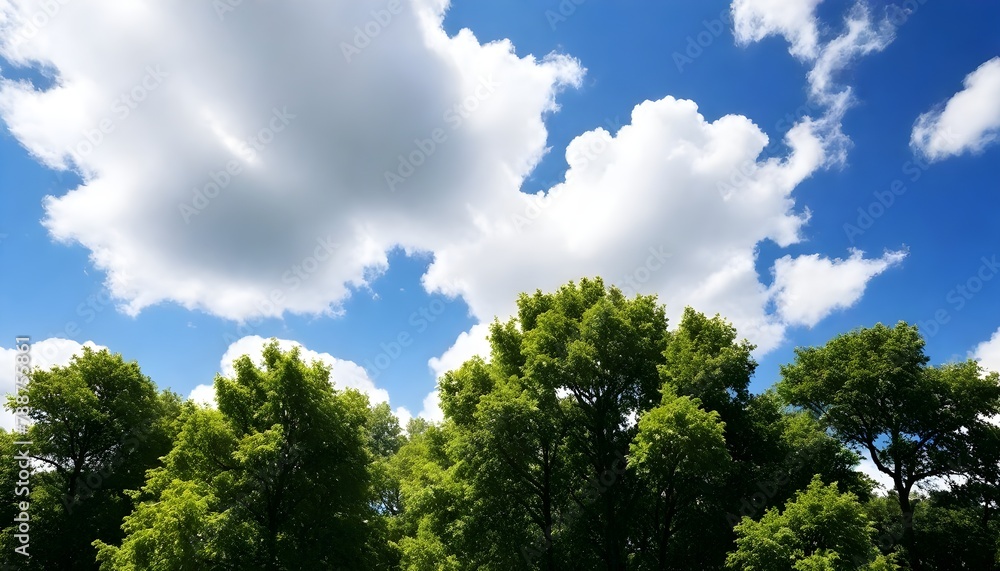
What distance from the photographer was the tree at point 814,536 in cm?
1572

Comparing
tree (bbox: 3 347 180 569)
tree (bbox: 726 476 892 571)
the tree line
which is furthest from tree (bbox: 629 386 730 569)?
tree (bbox: 3 347 180 569)

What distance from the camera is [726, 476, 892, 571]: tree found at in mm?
15719

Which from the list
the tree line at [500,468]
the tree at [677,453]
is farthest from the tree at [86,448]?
the tree at [677,453]

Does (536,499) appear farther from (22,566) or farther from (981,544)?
(981,544)

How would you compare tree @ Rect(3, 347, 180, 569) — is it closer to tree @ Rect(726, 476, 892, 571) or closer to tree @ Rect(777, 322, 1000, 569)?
tree @ Rect(726, 476, 892, 571)

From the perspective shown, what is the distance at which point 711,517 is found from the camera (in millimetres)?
21812

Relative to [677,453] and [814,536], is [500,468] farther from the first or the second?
[814,536]

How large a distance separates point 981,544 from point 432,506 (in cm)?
3549

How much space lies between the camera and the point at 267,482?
20875mm

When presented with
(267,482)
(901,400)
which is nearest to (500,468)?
(267,482)

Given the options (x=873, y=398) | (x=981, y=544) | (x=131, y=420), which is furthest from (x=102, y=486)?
(x=981, y=544)

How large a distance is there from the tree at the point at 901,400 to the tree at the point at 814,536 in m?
18.9

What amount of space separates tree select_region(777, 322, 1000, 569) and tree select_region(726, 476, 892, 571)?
62.1 ft

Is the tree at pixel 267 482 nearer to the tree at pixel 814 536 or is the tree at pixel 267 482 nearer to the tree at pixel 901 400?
the tree at pixel 814 536
